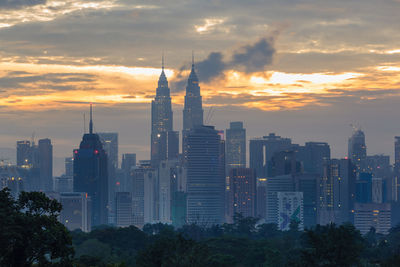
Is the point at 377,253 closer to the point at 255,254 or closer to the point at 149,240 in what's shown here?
the point at 255,254

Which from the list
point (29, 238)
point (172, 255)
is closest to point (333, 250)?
point (172, 255)

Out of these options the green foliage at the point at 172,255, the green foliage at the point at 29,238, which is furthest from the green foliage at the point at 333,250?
the green foliage at the point at 29,238

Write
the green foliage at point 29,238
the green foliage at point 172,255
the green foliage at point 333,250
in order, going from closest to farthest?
1. the green foliage at point 29,238
2. the green foliage at point 333,250
3. the green foliage at point 172,255

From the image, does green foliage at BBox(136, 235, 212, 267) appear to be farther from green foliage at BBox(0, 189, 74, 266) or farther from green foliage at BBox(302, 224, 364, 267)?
green foliage at BBox(0, 189, 74, 266)

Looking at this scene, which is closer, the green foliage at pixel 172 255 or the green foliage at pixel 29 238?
the green foliage at pixel 29 238

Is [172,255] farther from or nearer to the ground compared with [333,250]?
nearer to the ground

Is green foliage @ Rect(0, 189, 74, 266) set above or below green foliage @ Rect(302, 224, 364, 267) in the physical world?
above

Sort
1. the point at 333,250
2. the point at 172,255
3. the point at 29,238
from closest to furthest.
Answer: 1. the point at 29,238
2. the point at 333,250
3. the point at 172,255

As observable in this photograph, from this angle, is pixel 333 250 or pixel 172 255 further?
pixel 172 255

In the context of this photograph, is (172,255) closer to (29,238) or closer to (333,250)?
(333,250)

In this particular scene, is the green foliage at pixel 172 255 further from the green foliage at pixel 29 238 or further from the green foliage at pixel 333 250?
the green foliage at pixel 29 238

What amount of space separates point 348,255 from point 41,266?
1262 inches

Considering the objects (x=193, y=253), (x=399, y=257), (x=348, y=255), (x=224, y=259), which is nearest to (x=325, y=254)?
(x=348, y=255)

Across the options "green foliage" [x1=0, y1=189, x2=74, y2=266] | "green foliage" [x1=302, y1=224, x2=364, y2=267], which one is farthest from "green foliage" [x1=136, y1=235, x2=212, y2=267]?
"green foliage" [x1=0, y1=189, x2=74, y2=266]
